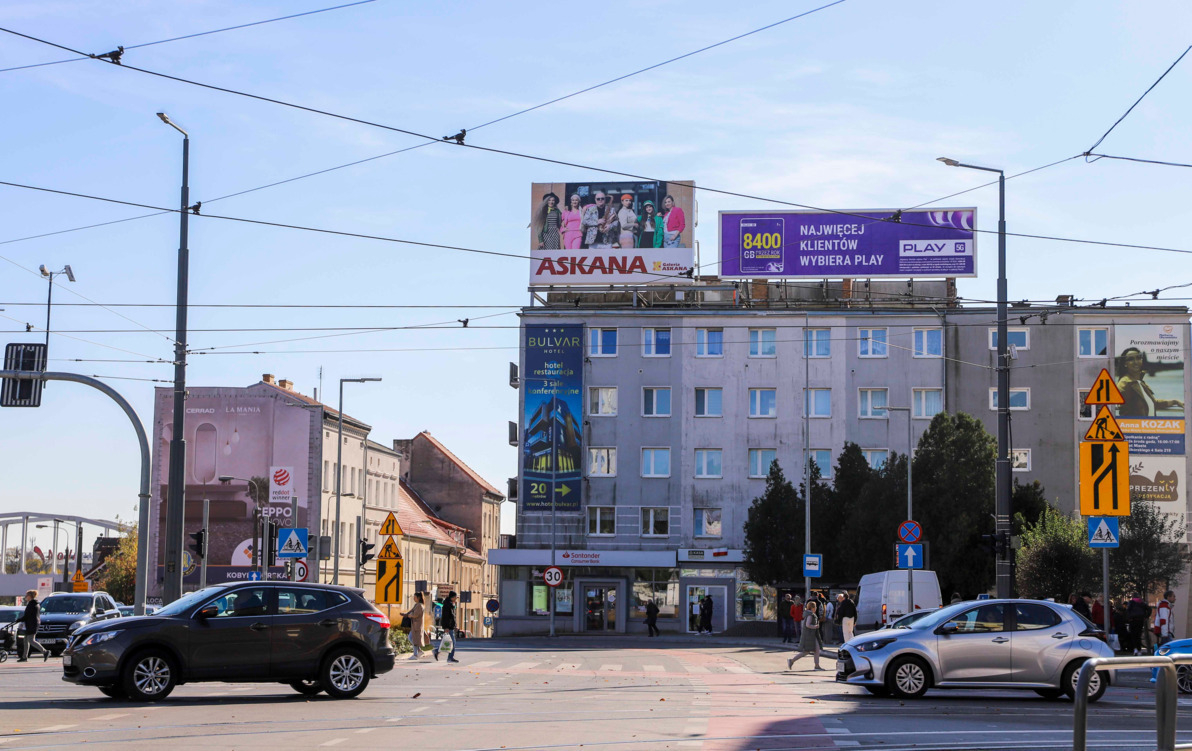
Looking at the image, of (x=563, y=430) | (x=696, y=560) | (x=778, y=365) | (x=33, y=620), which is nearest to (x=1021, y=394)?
(x=778, y=365)

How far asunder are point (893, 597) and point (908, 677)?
881 inches

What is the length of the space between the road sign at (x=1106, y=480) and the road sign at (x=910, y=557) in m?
12.2

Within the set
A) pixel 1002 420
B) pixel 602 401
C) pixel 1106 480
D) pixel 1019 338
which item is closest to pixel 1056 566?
pixel 1002 420

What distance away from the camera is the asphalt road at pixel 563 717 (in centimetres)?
1357

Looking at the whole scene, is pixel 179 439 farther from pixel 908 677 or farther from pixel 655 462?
pixel 655 462

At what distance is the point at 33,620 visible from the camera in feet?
104

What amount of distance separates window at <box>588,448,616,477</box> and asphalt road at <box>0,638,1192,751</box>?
4117 centimetres

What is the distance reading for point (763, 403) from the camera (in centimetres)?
6744

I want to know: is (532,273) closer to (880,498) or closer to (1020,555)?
(880,498)

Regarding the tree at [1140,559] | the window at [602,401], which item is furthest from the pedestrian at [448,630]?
the window at [602,401]

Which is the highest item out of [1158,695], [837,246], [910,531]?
[837,246]

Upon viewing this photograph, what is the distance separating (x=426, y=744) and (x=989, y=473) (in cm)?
4614

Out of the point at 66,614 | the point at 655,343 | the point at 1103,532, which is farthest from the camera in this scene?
the point at 655,343

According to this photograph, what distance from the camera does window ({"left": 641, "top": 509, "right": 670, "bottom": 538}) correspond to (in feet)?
219
